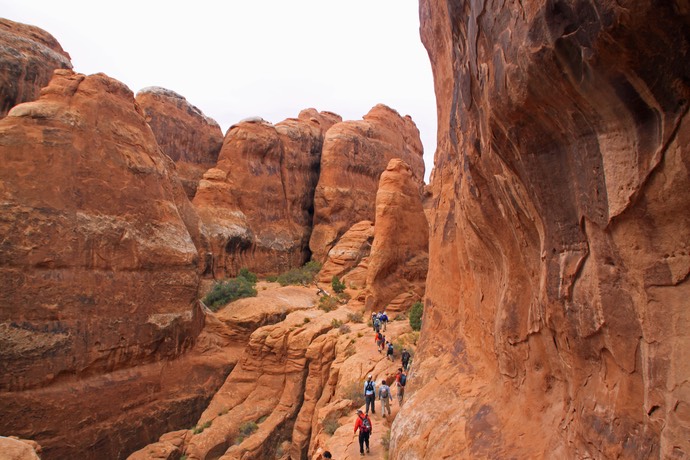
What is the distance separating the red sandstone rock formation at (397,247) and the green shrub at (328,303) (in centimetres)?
255

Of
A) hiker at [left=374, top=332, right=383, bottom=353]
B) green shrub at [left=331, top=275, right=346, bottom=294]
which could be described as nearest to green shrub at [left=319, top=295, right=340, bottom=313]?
green shrub at [left=331, top=275, right=346, bottom=294]

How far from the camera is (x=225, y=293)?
2464cm

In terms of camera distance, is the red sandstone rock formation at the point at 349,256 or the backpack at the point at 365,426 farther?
the red sandstone rock formation at the point at 349,256

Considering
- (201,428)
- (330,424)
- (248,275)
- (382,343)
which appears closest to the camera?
(330,424)

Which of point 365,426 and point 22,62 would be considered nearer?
point 365,426

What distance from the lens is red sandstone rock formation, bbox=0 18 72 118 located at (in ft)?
80.6

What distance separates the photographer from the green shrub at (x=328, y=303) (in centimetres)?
2419

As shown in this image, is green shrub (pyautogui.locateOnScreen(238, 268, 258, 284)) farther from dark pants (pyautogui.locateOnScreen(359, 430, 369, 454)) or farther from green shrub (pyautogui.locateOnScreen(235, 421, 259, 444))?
dark pants (pyautogui.locateOnScreen(359, 430, 369, 454))

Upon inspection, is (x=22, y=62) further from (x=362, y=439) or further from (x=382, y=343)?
(x=362, y=439)

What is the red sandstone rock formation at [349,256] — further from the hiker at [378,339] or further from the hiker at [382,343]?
the hiker at [382,343]

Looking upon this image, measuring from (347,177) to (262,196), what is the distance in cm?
807

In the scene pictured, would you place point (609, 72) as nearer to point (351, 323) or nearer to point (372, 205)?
point (351, 323)

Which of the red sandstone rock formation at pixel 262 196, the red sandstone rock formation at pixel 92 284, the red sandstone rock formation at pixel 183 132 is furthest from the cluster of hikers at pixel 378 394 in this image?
the red sandstone rock formation at pixel 183 132

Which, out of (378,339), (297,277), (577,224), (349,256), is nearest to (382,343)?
(378,339)
